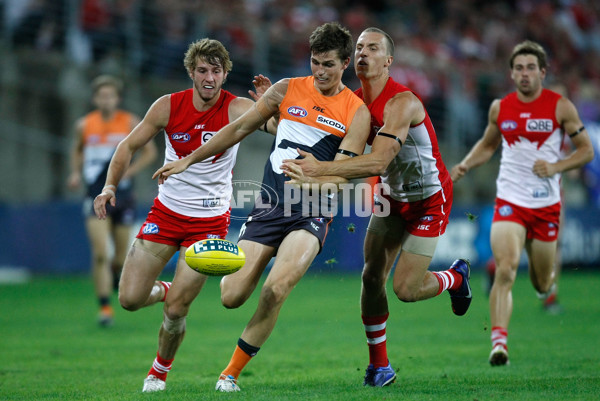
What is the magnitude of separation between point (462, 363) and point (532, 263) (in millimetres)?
1500

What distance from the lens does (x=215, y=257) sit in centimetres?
657

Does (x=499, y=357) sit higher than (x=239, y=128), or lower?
lower

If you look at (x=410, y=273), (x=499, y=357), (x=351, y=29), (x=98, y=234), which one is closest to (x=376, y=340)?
(x=410, y=273)

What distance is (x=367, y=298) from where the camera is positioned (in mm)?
7730

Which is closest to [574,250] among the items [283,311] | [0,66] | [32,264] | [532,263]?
[283,311]

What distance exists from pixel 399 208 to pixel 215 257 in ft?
6.42

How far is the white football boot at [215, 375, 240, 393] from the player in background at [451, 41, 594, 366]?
3.34m

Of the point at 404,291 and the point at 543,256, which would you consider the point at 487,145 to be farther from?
the point at 404,291

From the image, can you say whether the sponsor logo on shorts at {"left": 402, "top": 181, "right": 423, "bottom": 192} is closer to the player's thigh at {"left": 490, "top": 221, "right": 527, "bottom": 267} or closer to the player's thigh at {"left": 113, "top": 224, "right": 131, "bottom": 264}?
the player's thigh at {"left": 490, "top": 221, "right": 527, "bottom": 267}

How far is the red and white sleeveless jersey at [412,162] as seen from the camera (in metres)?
7.27

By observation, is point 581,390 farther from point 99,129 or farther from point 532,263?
point 99,129

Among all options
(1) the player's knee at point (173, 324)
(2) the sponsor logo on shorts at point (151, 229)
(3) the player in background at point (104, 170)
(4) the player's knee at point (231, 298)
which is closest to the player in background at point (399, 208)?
(4) the player's knee at point (231, 298)

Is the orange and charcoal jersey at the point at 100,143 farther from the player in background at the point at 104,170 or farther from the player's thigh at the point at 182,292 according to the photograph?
the player's thigh at the point at 182,292

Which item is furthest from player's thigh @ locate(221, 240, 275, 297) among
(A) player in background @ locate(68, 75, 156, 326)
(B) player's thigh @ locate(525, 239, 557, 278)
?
(A) player in background @ locate(68, 75, 156, 326)
